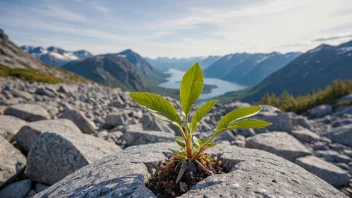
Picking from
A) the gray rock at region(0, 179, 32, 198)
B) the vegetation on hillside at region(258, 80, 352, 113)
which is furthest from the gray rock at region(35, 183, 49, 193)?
the vegetation on hillside at region(258, 80, 352, 113)

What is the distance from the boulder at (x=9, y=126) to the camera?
7.02m

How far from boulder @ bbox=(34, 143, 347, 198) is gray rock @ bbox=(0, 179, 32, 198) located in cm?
304

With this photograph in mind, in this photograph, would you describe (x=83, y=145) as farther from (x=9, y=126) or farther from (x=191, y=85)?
(x=191, y=85)

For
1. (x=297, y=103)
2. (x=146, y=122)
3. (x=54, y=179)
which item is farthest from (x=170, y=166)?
(x=297, y=103)

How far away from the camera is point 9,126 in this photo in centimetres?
743

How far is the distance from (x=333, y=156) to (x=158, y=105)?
32.1ft

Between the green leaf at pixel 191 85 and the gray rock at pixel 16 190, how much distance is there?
17.0ft

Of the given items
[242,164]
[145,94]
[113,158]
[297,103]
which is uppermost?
[145,94]

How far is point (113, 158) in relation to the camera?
3648mm

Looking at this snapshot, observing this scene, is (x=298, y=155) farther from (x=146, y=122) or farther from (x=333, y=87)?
(x=333, y=87)

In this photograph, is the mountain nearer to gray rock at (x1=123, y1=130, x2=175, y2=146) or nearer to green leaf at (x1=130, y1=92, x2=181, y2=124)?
gray rock at (x1=123, y1=130, x2=175, y2=146)

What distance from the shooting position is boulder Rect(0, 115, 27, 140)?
7025 mm

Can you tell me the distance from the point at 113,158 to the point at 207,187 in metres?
1.96

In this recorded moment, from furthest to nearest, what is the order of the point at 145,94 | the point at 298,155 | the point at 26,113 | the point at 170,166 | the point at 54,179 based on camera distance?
1. the point at 26,113
2. the point at 298,155
3. the point at 54,179
4. the point at 170,166
5. the point at 145,94
